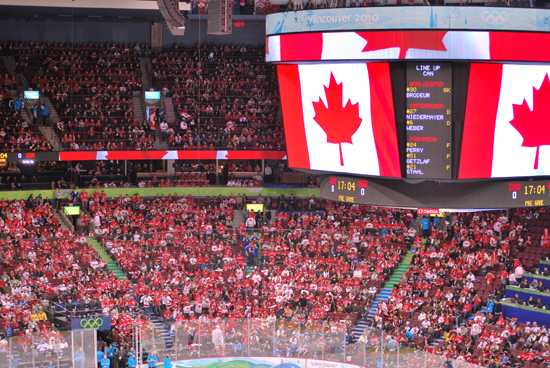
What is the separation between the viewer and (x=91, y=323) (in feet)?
77.4

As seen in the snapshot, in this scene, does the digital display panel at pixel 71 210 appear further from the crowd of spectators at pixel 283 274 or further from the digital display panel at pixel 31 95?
the digital display panel at pixel 31 95

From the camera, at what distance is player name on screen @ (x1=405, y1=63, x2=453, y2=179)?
1584 cm

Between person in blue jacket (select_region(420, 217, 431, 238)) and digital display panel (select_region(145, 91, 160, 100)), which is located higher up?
digital display panel (select_region(145, 91, 160, 100))

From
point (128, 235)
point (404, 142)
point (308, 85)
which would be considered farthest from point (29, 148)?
point (404, 142)

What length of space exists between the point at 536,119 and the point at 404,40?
3.32 m

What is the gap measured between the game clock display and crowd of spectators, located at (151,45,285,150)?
1978 centimetres

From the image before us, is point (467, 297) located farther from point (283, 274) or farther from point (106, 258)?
point (106, 258)

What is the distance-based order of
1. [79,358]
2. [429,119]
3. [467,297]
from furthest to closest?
[467,297]
[79,358]
[429,119]

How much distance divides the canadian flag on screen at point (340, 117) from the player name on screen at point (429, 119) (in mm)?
418

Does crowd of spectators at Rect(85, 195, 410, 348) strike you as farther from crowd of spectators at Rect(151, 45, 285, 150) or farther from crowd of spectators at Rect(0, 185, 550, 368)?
crowd of spectators at Rect(151, 45, 285, 150)

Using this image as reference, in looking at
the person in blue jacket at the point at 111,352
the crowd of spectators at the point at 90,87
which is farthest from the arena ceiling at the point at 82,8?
the person in blue jacket at the point at 111,352

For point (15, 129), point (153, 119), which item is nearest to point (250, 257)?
point (153, 119)

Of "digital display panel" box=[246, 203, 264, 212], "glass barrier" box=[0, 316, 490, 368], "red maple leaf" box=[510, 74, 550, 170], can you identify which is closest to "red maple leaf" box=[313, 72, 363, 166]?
"red maple leaf" box=[510, 74, 550, 170]

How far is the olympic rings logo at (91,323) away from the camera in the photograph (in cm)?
2348
